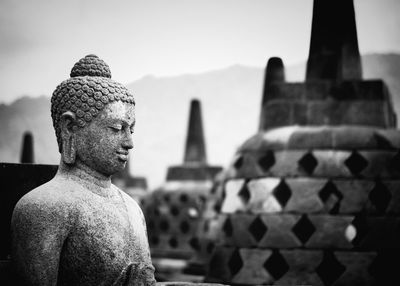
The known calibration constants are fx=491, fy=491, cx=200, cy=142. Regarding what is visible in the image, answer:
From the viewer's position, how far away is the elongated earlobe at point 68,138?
2.94 meters

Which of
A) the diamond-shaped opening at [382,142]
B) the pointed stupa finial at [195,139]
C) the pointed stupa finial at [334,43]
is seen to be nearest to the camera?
the diamond-shaped opening at [382,142]

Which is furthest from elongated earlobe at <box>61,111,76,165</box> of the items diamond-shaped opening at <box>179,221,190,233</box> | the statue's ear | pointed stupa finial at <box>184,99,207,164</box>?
pointed stupa finial at <box>184,99,207,164</box>

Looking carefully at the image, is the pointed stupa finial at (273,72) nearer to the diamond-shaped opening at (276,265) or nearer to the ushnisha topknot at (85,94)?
the diamond-shaped opening at (276,265)

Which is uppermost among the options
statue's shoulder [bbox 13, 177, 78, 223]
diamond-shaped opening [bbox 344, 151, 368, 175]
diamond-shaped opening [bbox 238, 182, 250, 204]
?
statue's shoulder [bbox 13, 177, 78, 223]

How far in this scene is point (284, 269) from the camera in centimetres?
502

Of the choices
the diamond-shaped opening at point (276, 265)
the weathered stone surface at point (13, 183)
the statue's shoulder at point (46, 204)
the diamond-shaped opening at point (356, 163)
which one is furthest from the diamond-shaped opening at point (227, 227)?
the statue's shoulder at point (46, 204)

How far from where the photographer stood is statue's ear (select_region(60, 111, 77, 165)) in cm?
294

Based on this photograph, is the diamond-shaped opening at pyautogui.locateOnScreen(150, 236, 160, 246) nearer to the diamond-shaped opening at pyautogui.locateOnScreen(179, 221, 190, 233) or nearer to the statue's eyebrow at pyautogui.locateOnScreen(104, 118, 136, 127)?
the diamond-shaped opening at pyautogui.locateOnScreen(179, 221, 190, 233)

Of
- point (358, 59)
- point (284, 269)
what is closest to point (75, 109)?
point (284, 269)

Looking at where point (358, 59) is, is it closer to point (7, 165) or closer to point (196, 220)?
point (7, 165)

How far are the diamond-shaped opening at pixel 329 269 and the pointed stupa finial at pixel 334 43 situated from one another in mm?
2038

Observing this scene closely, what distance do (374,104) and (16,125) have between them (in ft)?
17.9

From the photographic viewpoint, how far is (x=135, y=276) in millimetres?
2734

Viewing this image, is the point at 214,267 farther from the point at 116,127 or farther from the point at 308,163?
the point at 116,127
